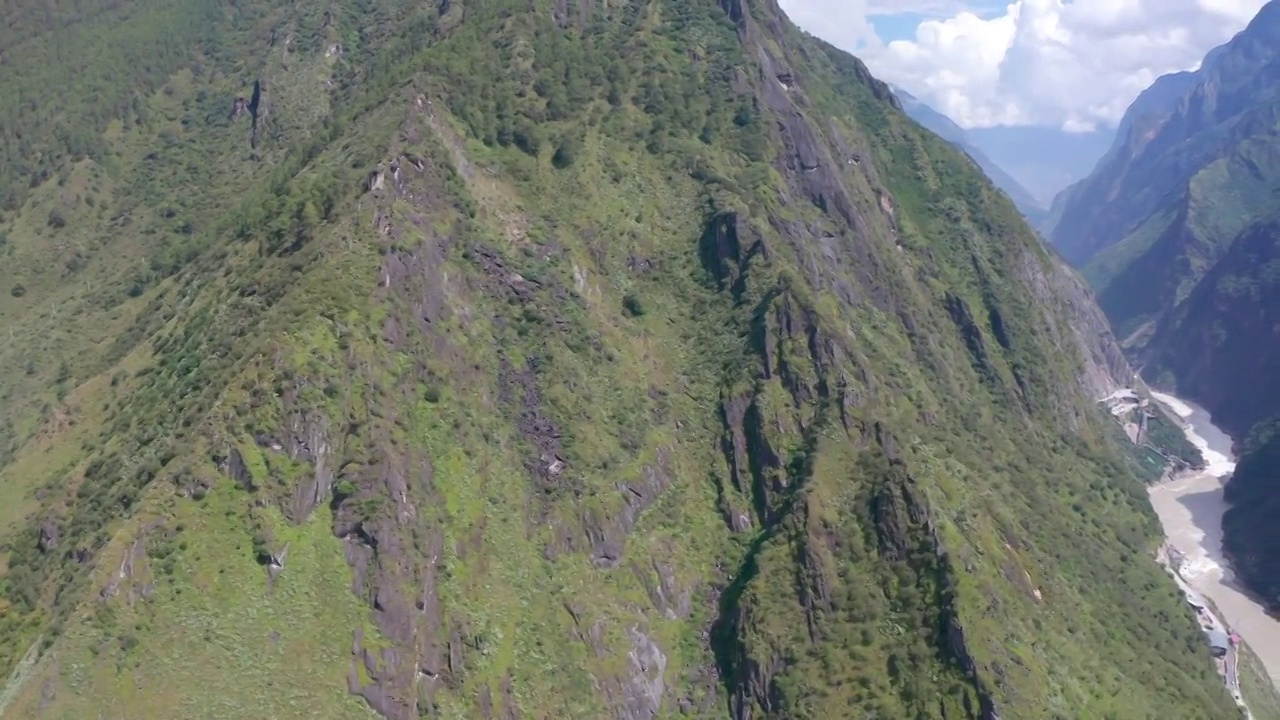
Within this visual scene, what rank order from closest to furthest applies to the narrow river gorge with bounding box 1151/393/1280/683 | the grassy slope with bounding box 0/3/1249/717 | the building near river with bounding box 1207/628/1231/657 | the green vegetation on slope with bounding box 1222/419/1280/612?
the grassy slope with bounding box 0/3/1249/717 → the building near river with bounding box 1207/628/1231/657 → the narrow river gorge with bounding box 1151/393/1280/683 → the green vegetation on slope with bounding box 1222/419/1280/612

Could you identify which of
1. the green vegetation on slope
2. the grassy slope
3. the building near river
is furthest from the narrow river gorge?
the grassy slope

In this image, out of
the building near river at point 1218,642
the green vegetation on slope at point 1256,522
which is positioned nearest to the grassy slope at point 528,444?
the building near river at point 1218,642

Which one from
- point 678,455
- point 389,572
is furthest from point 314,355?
point 678,455

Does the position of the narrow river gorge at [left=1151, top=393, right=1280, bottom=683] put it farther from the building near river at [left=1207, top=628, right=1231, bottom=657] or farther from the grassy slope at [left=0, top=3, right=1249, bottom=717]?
the grassy slope at [left=0, top=3, right=1249, bottom=717]

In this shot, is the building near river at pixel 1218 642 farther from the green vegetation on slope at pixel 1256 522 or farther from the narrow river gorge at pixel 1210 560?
the green vegetation on slope at pixel 1256 522

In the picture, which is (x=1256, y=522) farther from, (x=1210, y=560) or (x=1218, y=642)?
(x=1218, y=642)

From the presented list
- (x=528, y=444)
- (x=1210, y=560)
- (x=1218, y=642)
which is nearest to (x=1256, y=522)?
(x=1210, y=560)

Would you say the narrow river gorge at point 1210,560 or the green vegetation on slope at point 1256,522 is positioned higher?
the green vegetation on slope at point 1256,522

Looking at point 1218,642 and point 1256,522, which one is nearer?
point 1218,642
